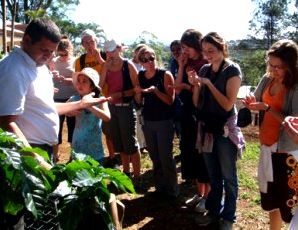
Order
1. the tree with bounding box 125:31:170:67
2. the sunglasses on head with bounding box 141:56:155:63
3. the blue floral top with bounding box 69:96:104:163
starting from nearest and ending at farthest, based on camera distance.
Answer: the blue floral top with bounding box 69:96:104:163, the sunglasses on head with bounding box 141:56:155:63, the tree with bounding box 125:31:170:67

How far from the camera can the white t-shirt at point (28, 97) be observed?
2295 millimetres

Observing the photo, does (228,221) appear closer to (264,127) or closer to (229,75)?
(264,127)

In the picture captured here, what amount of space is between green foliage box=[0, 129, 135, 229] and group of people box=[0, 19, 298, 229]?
811 mm

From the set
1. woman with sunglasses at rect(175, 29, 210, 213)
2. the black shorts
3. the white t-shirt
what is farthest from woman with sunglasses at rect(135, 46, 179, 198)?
the white t-shirt

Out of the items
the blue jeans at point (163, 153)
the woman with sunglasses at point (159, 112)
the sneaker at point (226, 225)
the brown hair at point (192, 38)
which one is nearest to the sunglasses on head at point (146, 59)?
the woman with sunglasses at point (159, 112)

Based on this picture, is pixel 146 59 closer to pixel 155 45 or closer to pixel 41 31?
pixel 41 31

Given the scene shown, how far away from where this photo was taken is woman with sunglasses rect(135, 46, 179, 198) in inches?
174

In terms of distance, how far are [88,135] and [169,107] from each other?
38.6 inches

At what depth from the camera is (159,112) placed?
4422 millimetres

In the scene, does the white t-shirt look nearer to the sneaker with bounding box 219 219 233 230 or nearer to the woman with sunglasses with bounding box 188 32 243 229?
the woman with sunglasses with bounding box 188 32 243 229

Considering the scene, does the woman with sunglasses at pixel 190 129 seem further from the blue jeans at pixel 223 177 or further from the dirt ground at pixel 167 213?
the blue jeans at pixel 223 177

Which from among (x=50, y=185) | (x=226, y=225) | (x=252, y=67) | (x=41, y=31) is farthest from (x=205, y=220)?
(x=252, y=67)

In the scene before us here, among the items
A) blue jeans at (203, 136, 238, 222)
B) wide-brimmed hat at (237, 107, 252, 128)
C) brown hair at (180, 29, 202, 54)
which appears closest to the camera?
wide-brimmed hat at (237, 107, 252, 128)

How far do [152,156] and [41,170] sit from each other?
10.5ft
